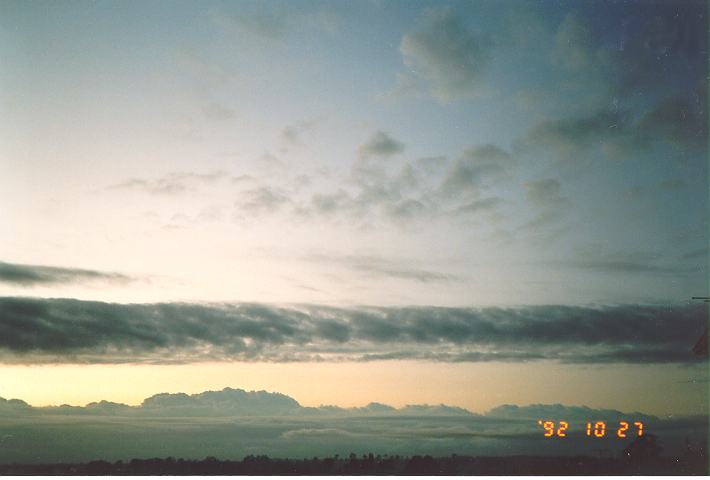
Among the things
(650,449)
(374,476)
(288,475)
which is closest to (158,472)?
(288,475)

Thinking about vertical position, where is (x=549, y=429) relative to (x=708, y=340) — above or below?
below

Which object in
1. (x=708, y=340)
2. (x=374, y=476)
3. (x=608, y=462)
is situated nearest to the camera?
(x=374, y=476)

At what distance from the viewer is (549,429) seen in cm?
2384

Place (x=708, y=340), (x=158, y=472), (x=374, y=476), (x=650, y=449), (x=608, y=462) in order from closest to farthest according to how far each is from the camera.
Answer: (x=374, y=476), (x=158, y=472), (x=708, y=340), (x=608, y=462), (x=650, y=449)

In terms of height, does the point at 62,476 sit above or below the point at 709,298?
below

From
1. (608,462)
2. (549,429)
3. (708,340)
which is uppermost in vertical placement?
(708,340)

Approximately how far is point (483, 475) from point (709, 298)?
A: 421 inches

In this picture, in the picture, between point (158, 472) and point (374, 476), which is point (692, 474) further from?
point (158, 472)

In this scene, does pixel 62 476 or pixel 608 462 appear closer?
pixel 62 476

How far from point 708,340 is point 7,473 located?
1064 inches

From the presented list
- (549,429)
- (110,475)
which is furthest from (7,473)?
(549,429)

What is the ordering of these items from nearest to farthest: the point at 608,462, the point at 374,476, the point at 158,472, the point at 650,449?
the point at 374,476 → the point at 158,472 → the point at 608,462 → the point at 650,449

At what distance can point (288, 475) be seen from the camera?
20.2 m

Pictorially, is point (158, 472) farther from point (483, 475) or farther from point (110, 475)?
point (483, 475)
